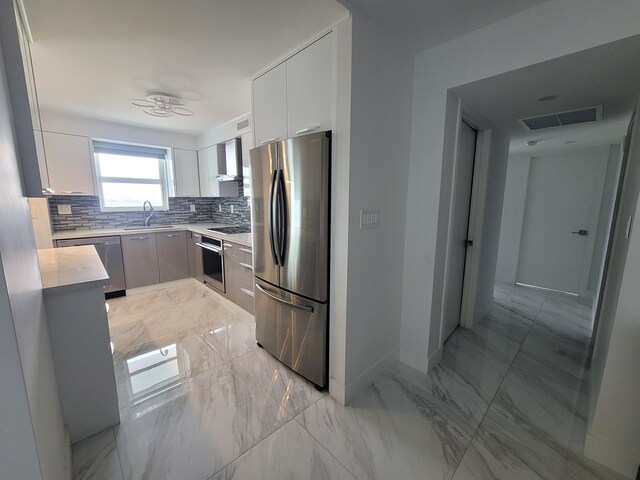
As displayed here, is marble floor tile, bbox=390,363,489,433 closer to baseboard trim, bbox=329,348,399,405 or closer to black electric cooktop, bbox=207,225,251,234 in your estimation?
baseboard trim, bbox=329,348,399,405

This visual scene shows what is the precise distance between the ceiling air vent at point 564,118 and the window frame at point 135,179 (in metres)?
4.71

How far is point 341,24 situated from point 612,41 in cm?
133

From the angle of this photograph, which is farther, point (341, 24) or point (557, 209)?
point (557, 209)

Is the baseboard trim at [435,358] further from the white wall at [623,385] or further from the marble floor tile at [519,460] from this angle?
the white wall at [623,385]

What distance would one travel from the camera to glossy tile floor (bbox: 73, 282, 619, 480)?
139 cm

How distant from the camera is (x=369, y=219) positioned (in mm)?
1771

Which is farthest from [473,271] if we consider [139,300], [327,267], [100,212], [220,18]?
[100,212]

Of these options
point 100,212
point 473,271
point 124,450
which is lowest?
point 124,450

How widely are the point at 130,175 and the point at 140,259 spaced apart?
4.38ft

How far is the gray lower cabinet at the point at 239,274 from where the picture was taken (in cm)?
291

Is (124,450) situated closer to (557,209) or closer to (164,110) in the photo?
(164,110)

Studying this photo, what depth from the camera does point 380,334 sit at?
2.05 m

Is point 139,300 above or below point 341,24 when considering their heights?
below

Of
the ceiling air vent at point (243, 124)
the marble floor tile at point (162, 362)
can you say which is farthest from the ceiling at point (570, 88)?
the marble floor tile at point (162, 362)
